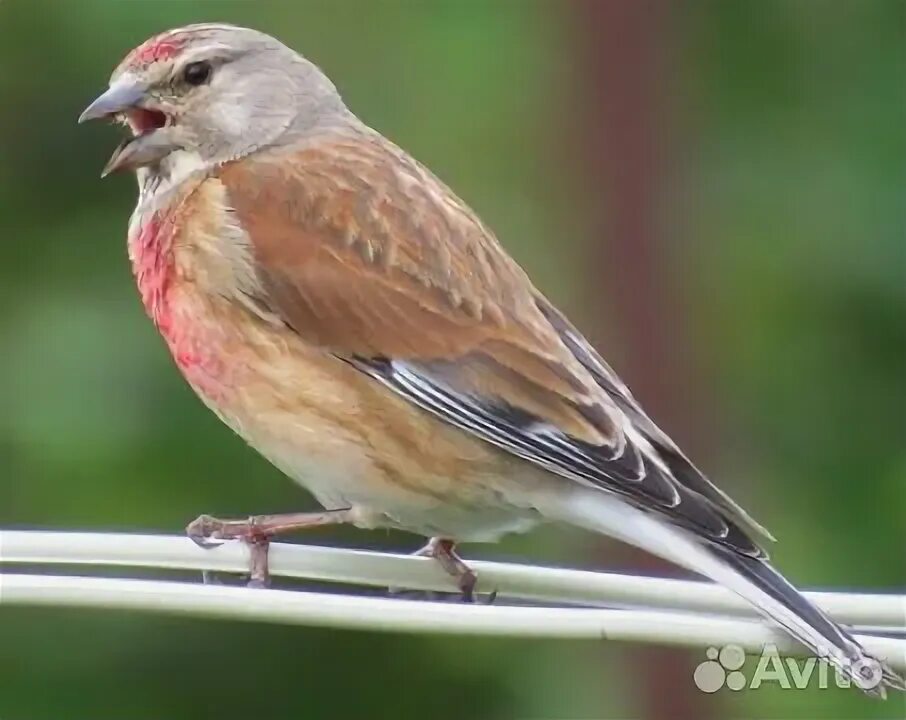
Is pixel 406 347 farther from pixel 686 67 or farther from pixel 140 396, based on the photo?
pixel 686 67

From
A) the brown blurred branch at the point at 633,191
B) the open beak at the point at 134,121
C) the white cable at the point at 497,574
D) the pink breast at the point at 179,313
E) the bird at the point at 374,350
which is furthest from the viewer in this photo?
the brown blurred branch at the point at 633,191

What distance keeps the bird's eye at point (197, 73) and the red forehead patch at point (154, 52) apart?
1.1 inches

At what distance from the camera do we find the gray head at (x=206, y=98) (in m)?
2.44

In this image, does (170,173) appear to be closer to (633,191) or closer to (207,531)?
(207,531)

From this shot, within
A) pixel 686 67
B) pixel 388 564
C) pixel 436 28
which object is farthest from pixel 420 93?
pixel 388 564

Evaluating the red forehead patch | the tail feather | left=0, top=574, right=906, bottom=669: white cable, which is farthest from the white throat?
left=0, top=574, right=906, bottom=669: white cable

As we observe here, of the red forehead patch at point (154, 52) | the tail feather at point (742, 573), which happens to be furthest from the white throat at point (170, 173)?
the tail feather at point (742, 573)

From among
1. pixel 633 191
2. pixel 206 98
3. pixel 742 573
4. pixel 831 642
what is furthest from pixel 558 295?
pixel 831 642

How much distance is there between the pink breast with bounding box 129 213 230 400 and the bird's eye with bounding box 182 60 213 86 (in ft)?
0.63

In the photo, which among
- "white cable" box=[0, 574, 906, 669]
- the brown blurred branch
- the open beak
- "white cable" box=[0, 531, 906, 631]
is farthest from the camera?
the brown blurred branch

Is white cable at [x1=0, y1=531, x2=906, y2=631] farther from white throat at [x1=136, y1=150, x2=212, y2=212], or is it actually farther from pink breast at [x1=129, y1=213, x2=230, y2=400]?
white throat at [x1=136, y1=150, x2=212, y2=212]

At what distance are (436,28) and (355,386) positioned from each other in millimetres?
1195

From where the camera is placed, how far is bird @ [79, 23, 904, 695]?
7.02 ft

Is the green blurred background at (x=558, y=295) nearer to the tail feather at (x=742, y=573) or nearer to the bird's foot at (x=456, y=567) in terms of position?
the bird's foot at (x=456, y=567)
